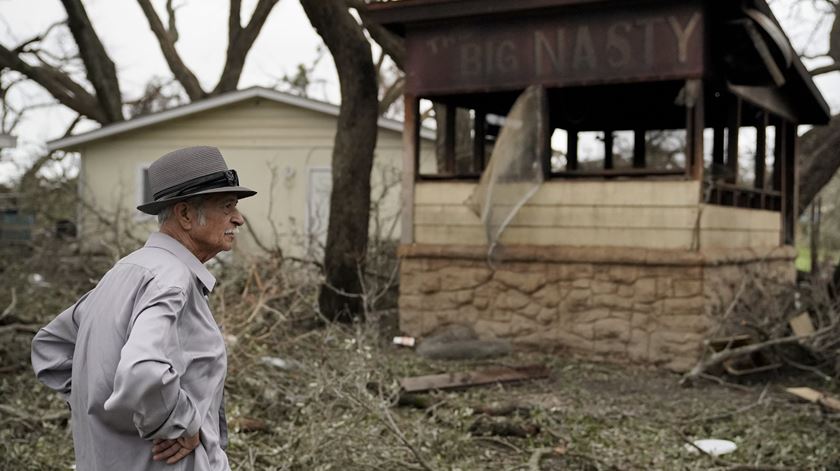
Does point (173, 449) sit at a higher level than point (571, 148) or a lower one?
lower

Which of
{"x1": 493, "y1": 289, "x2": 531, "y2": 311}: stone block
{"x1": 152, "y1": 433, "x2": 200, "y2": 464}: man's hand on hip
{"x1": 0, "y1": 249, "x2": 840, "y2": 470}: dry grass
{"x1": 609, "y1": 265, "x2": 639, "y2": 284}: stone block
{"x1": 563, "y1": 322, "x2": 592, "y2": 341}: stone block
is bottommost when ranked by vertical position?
{"x1": 0, "y1": 249, "x2": 840, "y2": 470}: dry grass

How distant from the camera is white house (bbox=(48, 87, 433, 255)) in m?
19.1

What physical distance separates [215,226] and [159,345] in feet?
1.99

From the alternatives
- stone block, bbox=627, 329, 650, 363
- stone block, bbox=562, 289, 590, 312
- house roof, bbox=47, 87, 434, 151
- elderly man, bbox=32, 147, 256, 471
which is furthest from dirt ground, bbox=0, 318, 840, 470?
house roof, bbox=47, 87, 434, 151

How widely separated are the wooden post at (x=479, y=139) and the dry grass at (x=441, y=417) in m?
3.00

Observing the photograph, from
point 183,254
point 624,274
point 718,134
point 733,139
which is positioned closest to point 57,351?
point 183,254

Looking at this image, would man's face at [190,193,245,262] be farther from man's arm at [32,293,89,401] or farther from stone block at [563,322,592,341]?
stone block at [563,322,592,341]

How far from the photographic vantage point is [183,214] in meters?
3.33

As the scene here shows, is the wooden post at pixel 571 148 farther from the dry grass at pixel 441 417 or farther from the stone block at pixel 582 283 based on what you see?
the dry grass at pixel 441 417

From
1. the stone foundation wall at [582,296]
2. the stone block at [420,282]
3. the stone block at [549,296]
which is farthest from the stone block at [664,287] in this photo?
the stone block at [420,282]

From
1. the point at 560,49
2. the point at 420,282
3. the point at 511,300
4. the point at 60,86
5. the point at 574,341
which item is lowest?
the point at 574,341

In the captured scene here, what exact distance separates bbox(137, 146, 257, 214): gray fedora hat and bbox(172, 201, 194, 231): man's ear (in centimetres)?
4

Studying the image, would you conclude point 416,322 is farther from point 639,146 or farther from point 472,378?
point 639,146

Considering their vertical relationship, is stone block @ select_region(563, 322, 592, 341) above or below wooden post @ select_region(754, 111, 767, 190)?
below
